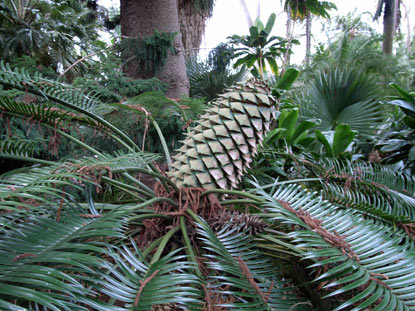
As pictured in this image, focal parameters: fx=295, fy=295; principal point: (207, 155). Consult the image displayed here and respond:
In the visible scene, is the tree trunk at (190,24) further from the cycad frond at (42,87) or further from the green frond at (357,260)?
the green frond at (357,260)

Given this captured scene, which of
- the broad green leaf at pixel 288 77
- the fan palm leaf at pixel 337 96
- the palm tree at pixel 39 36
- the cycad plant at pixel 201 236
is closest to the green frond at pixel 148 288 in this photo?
the cycad plant at pixel 201 236

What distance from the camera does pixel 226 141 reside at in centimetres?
80

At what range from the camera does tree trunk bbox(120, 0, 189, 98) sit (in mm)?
1896

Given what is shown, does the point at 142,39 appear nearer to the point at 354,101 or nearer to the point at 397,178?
the point at 397,178

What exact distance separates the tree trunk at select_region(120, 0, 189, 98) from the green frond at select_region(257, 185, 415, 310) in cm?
144

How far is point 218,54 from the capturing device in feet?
8.84

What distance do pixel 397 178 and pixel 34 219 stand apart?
116 centimetres

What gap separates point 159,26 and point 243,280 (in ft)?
5.87

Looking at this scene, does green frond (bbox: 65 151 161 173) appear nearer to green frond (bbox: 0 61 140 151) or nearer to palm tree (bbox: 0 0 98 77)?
green frond (bbox: 0 61 140 151)

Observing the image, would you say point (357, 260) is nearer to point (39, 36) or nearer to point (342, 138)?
point (342, 138)

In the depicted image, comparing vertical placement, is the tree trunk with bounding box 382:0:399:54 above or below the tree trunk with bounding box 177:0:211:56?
above

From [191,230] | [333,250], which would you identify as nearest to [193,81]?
[191,230]

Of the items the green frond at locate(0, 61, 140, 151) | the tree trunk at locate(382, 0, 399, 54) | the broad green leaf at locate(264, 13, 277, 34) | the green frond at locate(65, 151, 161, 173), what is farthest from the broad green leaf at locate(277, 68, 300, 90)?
the tree trunk at locate(382, 0, 399, 54)

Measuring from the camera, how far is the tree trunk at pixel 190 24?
9.46ft
